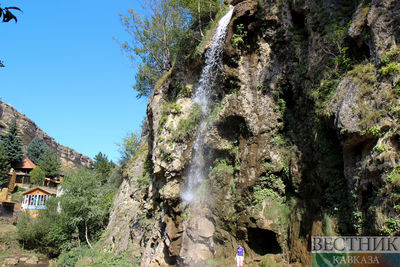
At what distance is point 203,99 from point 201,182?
5.10 m

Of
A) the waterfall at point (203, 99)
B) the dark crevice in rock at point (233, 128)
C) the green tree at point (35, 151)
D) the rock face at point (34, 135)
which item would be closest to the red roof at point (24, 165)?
the green tree at point (35, 151)

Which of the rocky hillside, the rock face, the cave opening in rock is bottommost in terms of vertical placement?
the cave opening in rock

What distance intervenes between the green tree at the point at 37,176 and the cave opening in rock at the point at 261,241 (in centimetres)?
5382

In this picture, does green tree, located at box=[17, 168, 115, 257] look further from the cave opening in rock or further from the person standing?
the person standing

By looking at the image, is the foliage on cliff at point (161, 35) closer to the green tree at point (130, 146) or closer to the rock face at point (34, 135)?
the green tree at point (130, 146)

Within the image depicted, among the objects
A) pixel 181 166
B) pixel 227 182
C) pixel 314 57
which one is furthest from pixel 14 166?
pixel 314 57

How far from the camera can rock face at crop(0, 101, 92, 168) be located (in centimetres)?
8044

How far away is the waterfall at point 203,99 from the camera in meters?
17.0

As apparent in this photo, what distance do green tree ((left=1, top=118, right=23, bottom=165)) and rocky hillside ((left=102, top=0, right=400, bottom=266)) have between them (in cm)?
4610

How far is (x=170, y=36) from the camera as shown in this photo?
30.9 meters

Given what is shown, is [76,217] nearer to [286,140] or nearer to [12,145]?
[286,140]

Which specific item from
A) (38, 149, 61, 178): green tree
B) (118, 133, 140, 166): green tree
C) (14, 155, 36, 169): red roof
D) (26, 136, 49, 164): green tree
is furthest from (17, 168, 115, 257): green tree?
(26, 136, 49, 164): green tree

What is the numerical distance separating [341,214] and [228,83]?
8.67 metres

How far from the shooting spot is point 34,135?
287 ft
